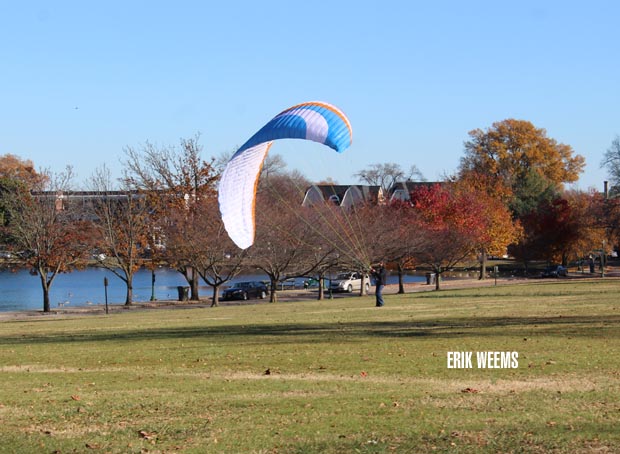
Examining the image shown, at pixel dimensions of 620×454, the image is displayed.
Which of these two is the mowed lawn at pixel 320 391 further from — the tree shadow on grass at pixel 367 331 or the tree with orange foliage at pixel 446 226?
the tree with orange foliage at pixel 446 226

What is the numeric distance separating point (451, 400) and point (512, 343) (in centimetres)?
640

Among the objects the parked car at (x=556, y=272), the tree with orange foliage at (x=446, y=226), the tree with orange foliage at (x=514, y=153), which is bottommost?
the parked car at (x=556, y=272)

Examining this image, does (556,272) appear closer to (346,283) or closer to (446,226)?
(446,226)

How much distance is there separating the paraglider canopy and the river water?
3606cm

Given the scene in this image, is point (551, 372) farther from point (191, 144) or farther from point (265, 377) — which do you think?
point (191, 144)

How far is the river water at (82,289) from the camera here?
59237 mm

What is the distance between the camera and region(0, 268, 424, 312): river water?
59.2 metres

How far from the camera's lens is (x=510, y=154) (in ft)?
347

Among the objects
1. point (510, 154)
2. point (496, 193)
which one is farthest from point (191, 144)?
→ point (510, 154)

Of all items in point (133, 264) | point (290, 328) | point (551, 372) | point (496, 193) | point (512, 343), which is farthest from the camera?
point (496, 193)

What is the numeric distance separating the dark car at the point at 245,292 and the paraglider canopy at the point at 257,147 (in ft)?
117

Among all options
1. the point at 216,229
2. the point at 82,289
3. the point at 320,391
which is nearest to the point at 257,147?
the point at 320,391

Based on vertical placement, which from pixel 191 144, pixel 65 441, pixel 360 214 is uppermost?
pixel 191 144

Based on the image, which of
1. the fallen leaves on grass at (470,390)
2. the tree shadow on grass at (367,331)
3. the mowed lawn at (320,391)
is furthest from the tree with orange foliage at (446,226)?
the fallen leaves on grass at (470,390)
